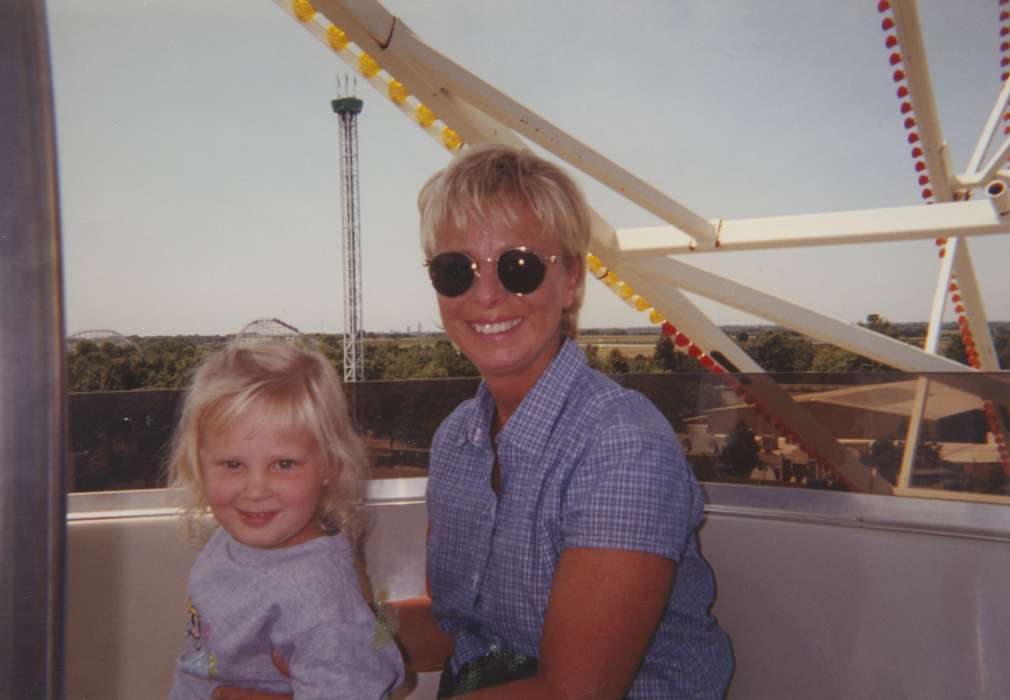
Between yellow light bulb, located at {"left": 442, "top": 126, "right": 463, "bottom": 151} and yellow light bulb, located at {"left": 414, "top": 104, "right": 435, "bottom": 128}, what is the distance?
2.6 inches

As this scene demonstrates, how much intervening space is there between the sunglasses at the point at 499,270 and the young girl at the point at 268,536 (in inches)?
8.7

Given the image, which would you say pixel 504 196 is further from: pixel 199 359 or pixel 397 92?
pixel 397 92

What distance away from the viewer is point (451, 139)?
325cm

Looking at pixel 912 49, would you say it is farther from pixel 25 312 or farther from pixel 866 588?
pixel 25 312

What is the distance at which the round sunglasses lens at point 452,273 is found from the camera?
1133 millimetres

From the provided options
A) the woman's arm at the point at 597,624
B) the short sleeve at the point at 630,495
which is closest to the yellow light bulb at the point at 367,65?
the short sleeve at the point at 630,495

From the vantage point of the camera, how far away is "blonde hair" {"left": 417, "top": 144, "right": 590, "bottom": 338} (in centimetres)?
111

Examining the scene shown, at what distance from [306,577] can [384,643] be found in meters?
0.14

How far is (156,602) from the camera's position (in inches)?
60.1

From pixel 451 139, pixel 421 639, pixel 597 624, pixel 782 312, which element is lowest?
pixel 421 639

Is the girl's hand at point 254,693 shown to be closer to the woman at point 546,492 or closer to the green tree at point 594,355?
the woman at point 546,492

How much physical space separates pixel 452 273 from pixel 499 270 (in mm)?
71

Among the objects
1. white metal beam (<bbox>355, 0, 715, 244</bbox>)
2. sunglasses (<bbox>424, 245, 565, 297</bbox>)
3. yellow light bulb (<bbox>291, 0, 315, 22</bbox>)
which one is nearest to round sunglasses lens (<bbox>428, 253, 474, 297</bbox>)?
sunglasses (<bbox>424, 245, 565, 297</bbox>)

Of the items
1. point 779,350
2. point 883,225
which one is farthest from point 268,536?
point 779,350
